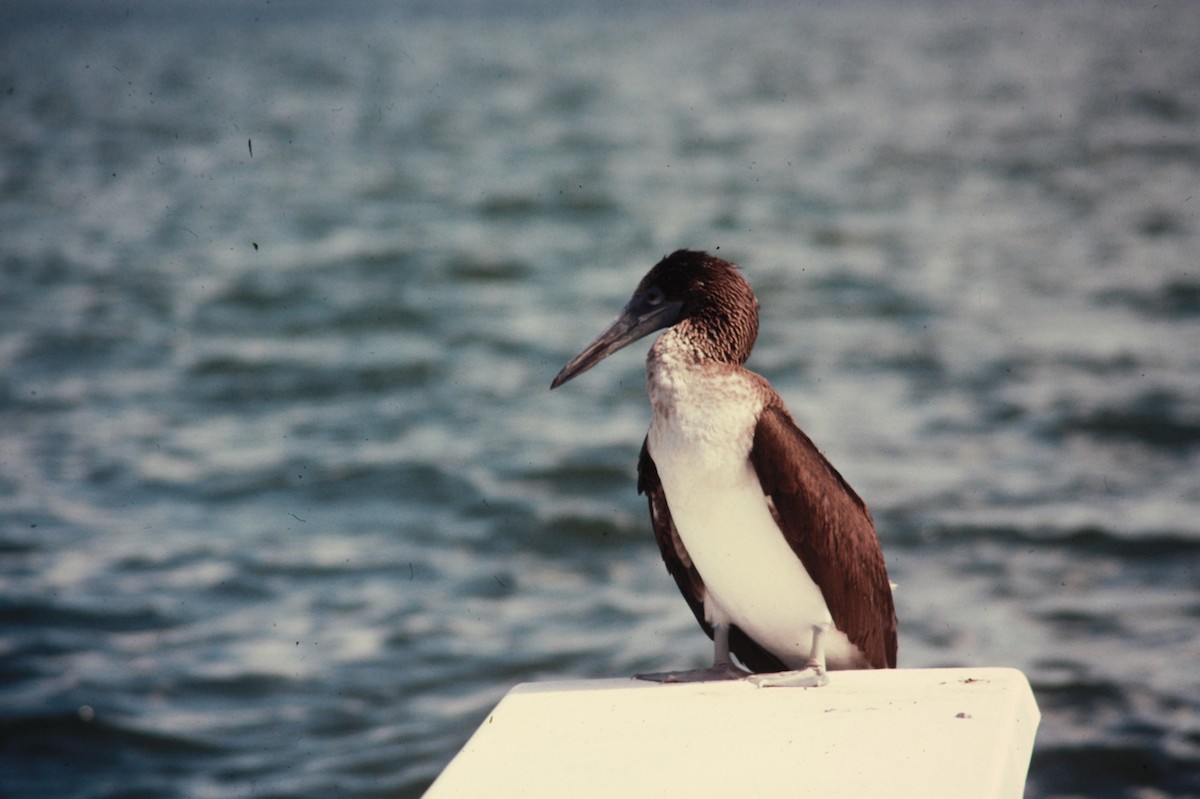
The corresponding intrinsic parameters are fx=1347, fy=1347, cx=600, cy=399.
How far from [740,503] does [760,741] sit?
0.84 m

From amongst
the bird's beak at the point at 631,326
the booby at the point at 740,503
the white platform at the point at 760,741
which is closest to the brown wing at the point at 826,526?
the booby at the point at 740,503

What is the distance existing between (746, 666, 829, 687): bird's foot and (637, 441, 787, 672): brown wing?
0.49 meters

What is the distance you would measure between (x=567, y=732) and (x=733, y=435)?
3.40 ft

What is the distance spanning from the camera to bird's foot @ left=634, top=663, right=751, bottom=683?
4199 millimetres

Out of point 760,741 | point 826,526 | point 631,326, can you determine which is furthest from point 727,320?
point 760,741

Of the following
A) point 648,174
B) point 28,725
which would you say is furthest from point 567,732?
point 648,174

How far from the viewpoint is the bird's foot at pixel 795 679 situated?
4074 millimetres

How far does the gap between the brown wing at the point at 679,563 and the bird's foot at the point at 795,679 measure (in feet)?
1.60

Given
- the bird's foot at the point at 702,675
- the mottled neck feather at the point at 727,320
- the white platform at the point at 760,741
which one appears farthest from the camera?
the mottled neck feather at the point at 727,320

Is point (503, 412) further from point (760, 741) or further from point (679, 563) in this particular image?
point (760, 741)

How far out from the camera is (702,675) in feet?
14.0

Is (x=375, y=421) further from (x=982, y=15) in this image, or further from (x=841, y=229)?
(x=982, y=15)

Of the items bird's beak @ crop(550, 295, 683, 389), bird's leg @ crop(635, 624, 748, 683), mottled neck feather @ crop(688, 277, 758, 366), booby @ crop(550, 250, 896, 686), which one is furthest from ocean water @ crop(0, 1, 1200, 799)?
mottled neck feather @ crop(688, 277, 758, 366)

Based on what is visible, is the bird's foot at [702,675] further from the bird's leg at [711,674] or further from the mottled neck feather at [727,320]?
the mottled neck feather at [727,320]
